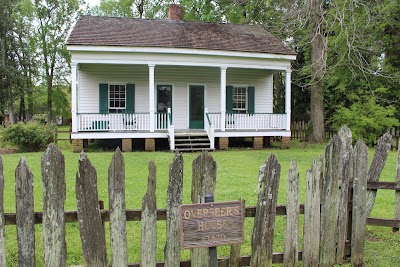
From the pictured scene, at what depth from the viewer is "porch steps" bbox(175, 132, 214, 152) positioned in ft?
54.7

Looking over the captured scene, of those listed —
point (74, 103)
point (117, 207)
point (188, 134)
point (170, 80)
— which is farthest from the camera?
point (170, 80)

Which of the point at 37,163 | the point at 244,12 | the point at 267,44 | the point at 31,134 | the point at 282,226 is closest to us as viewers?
the point at 282,226

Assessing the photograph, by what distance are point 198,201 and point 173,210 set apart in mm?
247

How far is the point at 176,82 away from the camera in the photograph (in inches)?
770

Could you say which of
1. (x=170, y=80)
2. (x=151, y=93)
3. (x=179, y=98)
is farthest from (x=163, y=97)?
(x=151, y=93)

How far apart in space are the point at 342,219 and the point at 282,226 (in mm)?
1858

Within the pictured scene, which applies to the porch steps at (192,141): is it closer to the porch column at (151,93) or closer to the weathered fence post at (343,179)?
the porch column at (151,93)

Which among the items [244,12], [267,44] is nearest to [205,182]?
[267,44]

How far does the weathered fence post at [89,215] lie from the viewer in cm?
331

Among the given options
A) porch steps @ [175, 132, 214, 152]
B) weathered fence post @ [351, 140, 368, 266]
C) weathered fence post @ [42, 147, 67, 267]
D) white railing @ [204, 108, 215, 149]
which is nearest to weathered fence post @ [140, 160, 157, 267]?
weathered fence post @ [42, 147, 67, 267]

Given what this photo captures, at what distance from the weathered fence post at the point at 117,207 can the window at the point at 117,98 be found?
1581 cm

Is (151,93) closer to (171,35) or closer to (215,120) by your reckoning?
(215,120)

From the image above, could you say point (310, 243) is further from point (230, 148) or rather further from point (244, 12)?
point (244, 12)

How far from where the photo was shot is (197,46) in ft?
57.9
